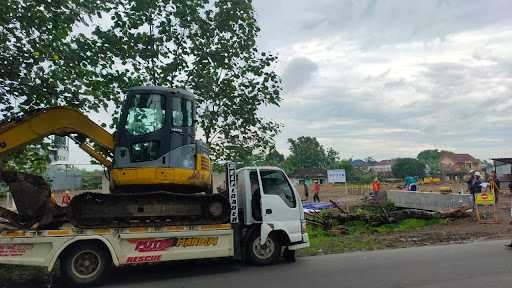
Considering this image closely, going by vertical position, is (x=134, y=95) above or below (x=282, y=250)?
above

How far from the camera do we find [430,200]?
21750 mm

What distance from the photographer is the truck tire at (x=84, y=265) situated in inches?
341

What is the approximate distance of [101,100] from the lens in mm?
11695

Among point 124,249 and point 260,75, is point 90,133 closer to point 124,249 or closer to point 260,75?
point 124,249

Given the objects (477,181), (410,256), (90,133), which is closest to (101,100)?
(90,133)

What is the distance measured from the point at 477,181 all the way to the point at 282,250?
11.6 meters

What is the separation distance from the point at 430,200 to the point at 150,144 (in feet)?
51.6

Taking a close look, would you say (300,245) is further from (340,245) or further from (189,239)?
(340,245)

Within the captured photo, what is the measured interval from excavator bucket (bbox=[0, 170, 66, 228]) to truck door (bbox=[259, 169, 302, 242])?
4.10m

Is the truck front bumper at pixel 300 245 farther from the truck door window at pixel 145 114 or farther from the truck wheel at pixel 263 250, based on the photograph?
the truck door window at pixel 145 114

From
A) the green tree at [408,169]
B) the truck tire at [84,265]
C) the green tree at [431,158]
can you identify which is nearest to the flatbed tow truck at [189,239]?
the truck tire at [84,265]

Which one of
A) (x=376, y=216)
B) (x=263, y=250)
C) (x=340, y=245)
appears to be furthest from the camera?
(x=376, y=216)

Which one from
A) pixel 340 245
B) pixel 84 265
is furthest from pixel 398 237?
pixel 84 265

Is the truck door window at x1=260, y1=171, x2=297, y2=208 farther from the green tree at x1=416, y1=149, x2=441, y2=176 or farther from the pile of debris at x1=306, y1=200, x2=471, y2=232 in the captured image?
the green tree at x1=416, y1=149, x2=441, y2=176
